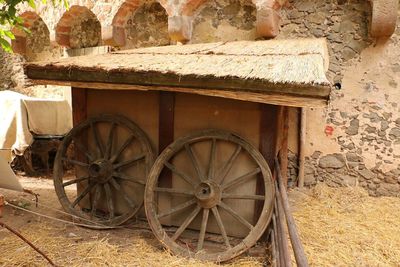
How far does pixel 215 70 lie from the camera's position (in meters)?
Answer: 2.52

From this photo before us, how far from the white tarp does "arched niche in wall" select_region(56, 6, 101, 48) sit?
1.42 metres

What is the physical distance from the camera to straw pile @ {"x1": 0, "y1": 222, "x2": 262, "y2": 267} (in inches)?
106

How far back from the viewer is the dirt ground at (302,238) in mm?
2762

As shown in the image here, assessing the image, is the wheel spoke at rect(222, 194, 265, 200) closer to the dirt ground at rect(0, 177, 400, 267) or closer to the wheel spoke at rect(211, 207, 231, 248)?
the wheel spoke at rect(211, 207, 231, 248)

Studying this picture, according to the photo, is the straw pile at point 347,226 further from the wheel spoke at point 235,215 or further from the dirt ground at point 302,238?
the wheel spoke at point 235,215

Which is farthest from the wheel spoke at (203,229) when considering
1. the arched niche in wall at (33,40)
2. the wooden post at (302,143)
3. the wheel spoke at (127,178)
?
the arched niche in wall at (33,40)

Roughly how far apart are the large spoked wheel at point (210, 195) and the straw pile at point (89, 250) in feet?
0.50

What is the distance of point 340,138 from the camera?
4480mm

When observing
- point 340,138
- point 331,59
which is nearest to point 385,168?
point 340,138

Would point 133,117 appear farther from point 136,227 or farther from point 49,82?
point 136,227

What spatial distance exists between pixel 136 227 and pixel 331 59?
336 cm

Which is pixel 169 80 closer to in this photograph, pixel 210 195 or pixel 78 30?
pixel 210 195

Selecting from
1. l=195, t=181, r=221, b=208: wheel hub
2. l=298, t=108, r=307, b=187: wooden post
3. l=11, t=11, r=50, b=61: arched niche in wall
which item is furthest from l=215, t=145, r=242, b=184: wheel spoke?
l=11, t=11, r=50, b=61: arched niche in wall

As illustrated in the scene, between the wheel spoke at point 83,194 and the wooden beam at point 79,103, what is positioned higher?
the wooden beam at point 79,103
